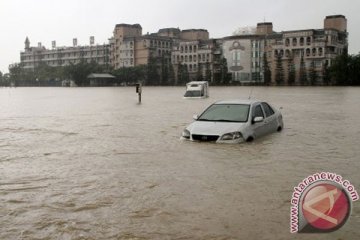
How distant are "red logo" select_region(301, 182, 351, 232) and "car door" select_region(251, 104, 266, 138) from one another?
8655mm

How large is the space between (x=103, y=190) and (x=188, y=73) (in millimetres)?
114966

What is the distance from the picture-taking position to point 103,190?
8031mm

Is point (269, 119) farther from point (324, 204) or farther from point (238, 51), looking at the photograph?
point (238, 51)

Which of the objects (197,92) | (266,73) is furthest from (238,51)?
(197,92)

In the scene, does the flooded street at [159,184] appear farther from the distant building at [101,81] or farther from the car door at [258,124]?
the distant building at [101,81]

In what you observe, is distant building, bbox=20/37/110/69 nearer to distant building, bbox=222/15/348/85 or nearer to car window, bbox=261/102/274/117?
distant building, bbox=222/15/348/85

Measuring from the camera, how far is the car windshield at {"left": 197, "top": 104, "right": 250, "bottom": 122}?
506 inches

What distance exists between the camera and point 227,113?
43.3 feet

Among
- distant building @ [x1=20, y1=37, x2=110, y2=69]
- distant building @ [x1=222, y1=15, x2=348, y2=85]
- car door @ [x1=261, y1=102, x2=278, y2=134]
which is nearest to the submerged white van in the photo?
car door @ [x1=261, y1=102, x2=278, y2=134]

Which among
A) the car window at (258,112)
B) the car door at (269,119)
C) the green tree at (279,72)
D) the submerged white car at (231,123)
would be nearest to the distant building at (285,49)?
the green tree at (279,72)

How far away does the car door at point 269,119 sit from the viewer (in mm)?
14071

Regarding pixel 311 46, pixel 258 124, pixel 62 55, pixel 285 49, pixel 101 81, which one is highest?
pixel 62 55

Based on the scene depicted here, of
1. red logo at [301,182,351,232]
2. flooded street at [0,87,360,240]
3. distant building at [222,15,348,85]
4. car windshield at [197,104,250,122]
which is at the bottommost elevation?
flooded street at [0,87,360,240]

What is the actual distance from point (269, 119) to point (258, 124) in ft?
4.07
